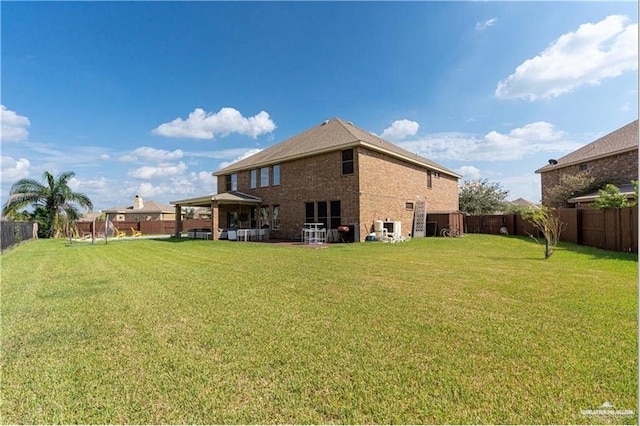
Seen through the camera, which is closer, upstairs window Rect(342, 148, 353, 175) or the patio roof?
upstairs window Rect(342, 148, 353, 175)

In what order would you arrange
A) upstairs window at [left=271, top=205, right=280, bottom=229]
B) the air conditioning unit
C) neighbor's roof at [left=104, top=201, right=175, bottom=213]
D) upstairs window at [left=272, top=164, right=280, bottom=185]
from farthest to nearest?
neighbor's roof at [left=104, top=201, right=175, bottom=213] → upstairs window at [left=272, top=164, right=280, bottom=185] → upstairs window at [left=271, top=205, right=280, bottom=229] → the air conditioning unit

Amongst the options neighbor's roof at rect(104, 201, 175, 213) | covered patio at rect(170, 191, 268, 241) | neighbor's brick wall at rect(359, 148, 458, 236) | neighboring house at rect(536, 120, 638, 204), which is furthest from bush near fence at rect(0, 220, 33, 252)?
neighboring house at rect(536, 120, 638, 204)

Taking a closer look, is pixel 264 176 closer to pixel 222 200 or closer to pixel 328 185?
pixel 222 200

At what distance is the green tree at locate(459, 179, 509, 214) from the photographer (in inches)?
1277

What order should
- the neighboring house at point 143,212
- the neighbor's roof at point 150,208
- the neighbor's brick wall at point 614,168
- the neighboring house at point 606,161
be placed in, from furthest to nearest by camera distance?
the neighbor's roof at point 150,208 < the neighboring house at point 143,212 < the neighboring house at point 606,161 < the neighbor's brick wall at point 614,168

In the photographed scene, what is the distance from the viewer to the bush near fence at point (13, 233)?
13.7m

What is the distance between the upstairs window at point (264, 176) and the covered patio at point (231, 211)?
3.96 ft

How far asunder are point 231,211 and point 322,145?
36.0 feet

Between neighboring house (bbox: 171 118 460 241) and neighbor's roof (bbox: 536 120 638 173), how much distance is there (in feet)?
36.7

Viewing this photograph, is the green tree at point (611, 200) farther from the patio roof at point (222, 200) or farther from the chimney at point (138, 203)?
the chimney at point (138, 203)

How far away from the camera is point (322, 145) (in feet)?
59.6

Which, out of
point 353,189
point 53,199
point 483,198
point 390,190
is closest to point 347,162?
point 353,189

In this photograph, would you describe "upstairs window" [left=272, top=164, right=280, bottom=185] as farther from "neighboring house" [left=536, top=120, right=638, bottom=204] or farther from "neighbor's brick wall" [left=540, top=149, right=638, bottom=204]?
"neighbor's brick wall" [left=540, top=149, right=638, bottom=204]

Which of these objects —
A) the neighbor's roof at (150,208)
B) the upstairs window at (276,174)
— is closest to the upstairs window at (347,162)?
the upstairs window at (276,174)
